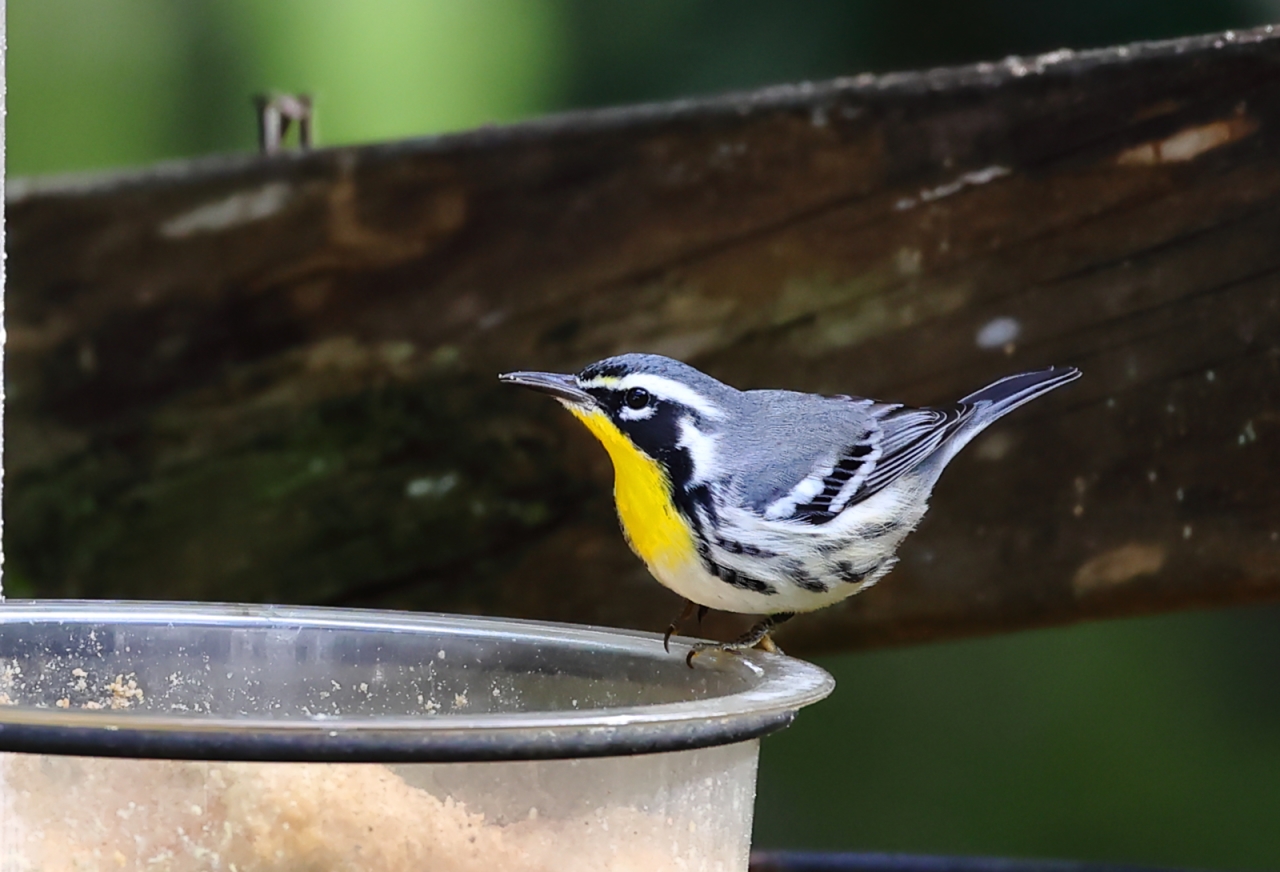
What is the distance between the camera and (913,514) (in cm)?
178

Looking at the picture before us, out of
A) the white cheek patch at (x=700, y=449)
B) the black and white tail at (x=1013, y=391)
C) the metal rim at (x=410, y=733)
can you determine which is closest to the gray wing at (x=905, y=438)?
the black and white tail at (x=1013, y=391)

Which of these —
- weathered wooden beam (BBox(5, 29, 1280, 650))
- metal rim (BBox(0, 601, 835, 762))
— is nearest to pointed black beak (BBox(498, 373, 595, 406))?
weathered wooden beam (BBox(5, 29, 1280, 650))

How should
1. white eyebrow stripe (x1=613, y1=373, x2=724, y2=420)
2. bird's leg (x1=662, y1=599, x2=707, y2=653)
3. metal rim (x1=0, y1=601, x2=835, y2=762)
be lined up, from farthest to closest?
bird's leg (x1=662, y1=599, x2=707, y2=653) → white eyebrow stripe (x1=613, y1=373, x2=724, y2=420) → metal rim (x1=0, y1=601, x2=835, y2=762)

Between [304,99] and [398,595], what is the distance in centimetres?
70

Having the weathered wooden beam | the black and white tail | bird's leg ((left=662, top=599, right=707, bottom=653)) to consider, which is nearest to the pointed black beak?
the weathered wooden beam

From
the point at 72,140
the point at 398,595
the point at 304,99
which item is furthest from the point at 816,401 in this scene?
the point at 72,140

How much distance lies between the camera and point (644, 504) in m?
1.75

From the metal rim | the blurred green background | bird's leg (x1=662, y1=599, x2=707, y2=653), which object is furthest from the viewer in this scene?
the blurred green background

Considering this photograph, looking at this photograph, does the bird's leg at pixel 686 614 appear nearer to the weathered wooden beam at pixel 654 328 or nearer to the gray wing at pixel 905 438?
the weathered wooden beam at pixel 654 328

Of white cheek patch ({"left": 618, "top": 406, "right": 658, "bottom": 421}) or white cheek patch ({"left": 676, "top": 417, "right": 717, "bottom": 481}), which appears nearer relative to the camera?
white cheek patch ({"left": 618, "top": 406, "right": 658, "bottom": 421})

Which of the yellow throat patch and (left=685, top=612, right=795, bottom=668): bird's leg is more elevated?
the yellow throat patch

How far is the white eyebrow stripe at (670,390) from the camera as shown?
1.67m

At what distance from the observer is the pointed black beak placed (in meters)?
1.56

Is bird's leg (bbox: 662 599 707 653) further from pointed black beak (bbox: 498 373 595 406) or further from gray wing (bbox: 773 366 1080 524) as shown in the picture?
pointed black beak (bbox: 498 373 595 406)
